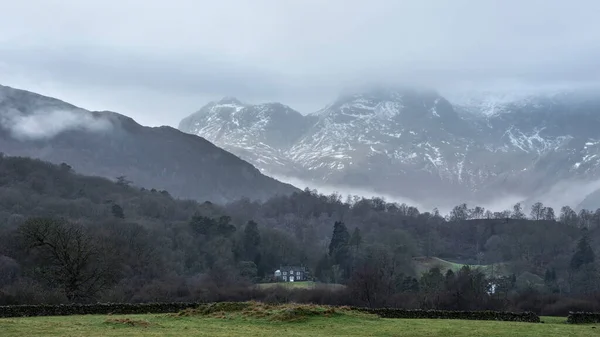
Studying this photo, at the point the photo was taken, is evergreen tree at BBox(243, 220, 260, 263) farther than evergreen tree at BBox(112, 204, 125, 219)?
No

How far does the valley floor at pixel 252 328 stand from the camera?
3278 cm

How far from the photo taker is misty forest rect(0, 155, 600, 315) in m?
76.2

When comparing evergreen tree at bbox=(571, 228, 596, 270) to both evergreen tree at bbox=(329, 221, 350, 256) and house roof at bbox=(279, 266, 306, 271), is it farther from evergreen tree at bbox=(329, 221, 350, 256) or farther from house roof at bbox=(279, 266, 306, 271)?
house roof at bbox=(279, 266, 306, 271)

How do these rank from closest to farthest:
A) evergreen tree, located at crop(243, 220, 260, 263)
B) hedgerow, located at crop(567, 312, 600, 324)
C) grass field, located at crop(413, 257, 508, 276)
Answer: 1. hedgerow, located at crop(567, 312, 600, 324)
2. evergreen tree, located at crop(243, 220, 260, 263)
3. grass field, located at crop(413, 257, 508, 276)

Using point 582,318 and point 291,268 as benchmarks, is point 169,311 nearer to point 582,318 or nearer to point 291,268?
point 582,318

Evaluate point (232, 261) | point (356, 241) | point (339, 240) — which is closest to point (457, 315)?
point (232, 261)

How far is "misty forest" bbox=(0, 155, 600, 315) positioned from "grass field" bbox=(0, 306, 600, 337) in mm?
29839

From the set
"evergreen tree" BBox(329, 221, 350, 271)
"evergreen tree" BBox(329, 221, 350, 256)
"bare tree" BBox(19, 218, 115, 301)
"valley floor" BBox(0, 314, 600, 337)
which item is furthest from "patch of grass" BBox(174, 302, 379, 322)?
"evergreen tree" BBox(329, 221, 350, 256)

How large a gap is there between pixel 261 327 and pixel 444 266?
134 metres

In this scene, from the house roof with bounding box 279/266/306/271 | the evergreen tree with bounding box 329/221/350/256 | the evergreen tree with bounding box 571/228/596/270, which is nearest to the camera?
the evergreen tree with bounding box 571/228/596/270

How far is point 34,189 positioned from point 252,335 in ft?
545

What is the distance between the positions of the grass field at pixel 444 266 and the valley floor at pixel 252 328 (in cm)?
11213

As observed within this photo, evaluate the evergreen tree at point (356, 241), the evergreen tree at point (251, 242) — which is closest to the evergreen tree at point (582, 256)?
the evergreen tree at point (356, 241)

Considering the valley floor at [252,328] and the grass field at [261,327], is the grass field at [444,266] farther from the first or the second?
the valley floor at [252,328]
